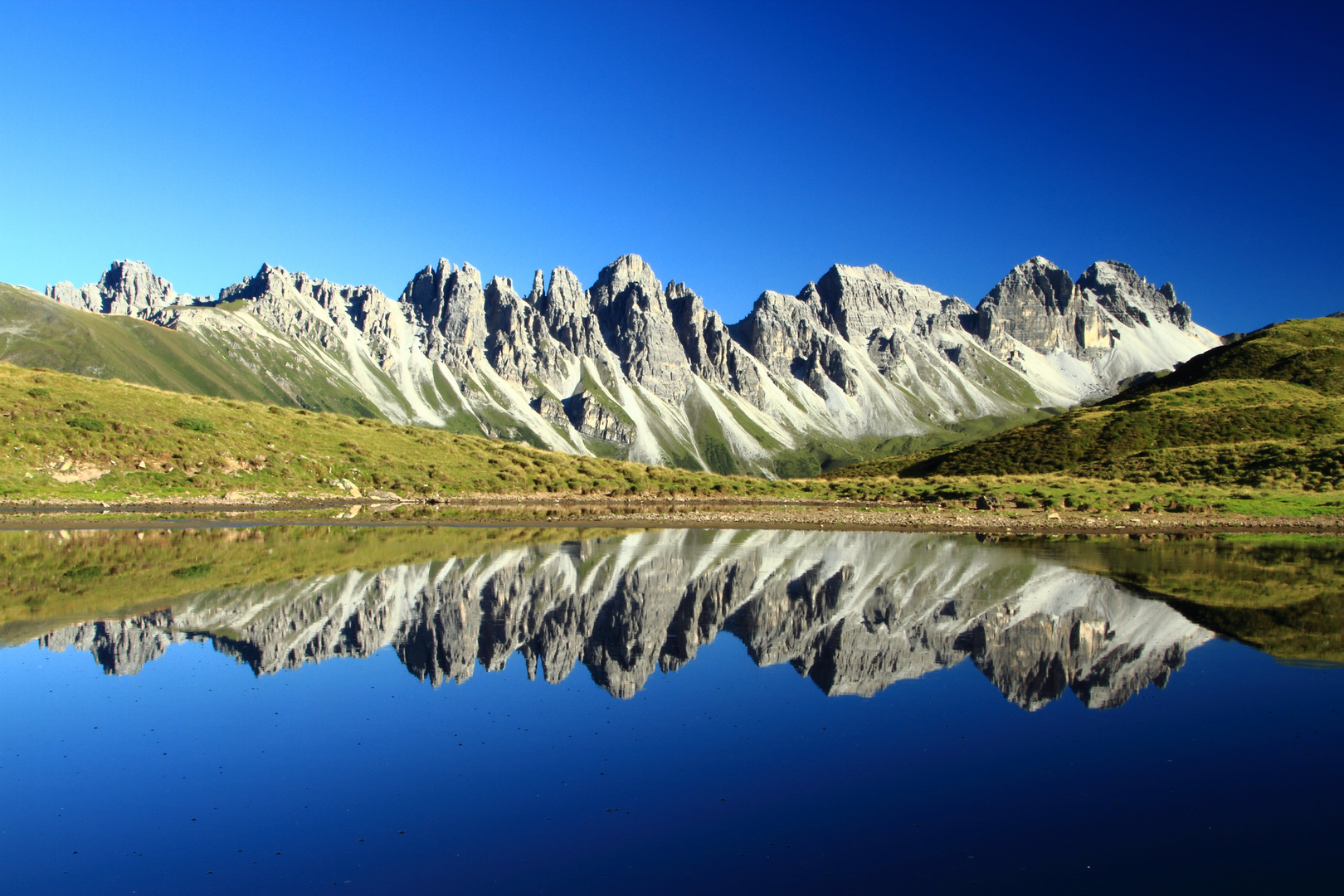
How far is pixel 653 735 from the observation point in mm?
13633

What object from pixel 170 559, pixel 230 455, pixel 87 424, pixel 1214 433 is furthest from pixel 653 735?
pixel 1214 433

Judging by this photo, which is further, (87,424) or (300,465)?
(300,465)

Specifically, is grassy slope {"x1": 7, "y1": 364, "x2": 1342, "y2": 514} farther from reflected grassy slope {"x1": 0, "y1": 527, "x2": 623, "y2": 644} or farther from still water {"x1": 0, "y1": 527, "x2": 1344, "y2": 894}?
still water {"x1": 0, "y1": 527, "x2": 1344, "y2": 894}

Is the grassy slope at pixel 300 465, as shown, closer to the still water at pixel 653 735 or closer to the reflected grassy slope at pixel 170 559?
the reflected grassy slope at pixel 170 559

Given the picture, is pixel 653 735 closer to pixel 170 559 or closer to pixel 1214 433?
pixel 170 559

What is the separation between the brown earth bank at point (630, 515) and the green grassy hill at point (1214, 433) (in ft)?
68.8

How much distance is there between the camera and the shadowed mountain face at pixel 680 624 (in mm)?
17578

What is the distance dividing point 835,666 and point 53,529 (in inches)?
1508

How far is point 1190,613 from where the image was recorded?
944 inches

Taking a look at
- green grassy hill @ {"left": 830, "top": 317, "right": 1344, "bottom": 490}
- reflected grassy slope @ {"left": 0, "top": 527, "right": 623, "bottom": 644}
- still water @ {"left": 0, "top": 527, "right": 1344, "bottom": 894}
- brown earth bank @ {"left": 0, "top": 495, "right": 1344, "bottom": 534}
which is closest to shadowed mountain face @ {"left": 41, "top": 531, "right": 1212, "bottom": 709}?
still water @ {"left": 0, "top": 527, "right": 1344, "bottom": 894}

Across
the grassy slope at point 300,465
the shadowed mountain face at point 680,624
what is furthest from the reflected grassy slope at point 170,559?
the grassy slope at point 300,465

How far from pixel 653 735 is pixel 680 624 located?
781cm

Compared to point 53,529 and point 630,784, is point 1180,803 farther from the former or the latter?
point 53,529

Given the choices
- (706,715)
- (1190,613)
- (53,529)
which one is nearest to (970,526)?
(1190,613)
